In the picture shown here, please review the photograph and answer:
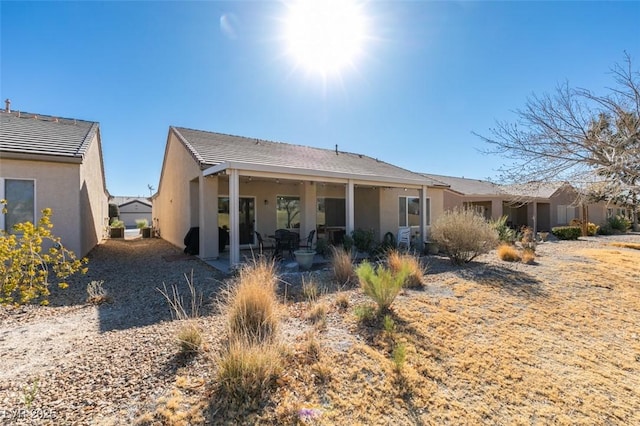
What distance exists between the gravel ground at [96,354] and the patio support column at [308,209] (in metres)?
5.96

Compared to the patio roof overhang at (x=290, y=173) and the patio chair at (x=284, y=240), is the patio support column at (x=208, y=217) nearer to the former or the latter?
the patio roof overhang at (x=290, y=173)

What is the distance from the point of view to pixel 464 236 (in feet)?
30.8

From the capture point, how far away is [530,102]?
770cm

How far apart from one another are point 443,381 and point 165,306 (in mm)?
4942

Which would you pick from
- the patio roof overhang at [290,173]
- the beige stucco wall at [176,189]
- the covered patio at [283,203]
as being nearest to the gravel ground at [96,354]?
the covered patio at [283,203]

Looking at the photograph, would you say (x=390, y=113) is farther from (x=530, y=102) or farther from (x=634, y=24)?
(x=634, y=24)

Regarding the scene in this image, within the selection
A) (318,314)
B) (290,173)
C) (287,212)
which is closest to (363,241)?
(290,173)

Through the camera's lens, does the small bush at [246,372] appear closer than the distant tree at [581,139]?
Yes

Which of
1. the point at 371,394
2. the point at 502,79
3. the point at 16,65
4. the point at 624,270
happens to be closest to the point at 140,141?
the point at 16,65

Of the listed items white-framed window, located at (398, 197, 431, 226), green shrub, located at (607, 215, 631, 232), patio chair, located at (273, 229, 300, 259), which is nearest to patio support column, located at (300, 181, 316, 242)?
patio chair, located at (273, 229, 300, 259)

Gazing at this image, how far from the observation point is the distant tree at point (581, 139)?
6.34 m

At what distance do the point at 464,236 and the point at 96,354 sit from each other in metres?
9.27

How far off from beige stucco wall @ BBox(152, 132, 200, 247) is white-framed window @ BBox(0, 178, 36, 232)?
183 inches

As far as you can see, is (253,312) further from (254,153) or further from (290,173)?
(254,153)
